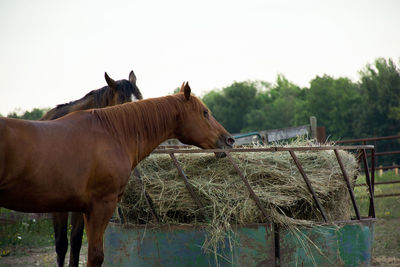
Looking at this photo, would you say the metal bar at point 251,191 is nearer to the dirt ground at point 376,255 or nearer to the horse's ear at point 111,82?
the horse's ear at point 111,82

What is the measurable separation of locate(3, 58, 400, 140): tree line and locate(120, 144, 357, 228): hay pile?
18.5 meters

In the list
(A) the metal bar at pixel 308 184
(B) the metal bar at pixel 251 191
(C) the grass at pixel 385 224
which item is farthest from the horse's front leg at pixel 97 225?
(C) the grass at pixel 385 224

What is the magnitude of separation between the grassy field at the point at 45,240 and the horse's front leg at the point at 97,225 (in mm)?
2850

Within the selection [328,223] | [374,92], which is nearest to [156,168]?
[328,223]

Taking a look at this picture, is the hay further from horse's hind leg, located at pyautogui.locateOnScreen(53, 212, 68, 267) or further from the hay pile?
horse's hind leg, located at pyautogui.locateOnScreen(53, 212, 68, 267)

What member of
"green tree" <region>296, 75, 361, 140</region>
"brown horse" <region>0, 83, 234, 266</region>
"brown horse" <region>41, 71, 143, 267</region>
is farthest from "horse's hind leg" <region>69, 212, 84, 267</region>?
"green tree" <region>296, 75, 361, 140</region>

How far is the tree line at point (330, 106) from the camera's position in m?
29.7

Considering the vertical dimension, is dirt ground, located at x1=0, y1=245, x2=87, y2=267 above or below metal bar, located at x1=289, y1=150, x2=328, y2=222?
below

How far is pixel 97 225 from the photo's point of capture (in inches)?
122

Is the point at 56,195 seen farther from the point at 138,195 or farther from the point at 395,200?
the point at 395,200

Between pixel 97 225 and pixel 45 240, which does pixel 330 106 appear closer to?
pixel 45 240

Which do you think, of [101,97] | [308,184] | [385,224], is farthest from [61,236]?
[385,224]

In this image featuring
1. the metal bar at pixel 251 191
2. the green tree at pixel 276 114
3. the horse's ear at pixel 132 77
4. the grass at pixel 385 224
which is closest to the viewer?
the metal bar at pixel 251 191

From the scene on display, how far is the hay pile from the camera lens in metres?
3.64
